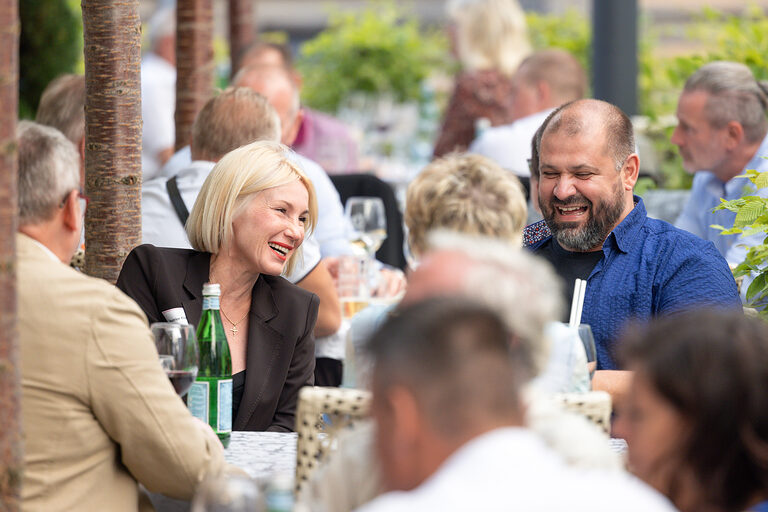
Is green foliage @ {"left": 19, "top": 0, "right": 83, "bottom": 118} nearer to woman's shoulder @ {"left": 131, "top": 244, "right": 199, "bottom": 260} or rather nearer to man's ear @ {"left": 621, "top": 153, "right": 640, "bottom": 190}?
woman's shoulder @ {"left": 131, "top": 244, "right": 199, "bottom": 260}

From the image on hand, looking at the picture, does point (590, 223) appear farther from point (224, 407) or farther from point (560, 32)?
point (560, 32)

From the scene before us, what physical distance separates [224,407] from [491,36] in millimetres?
5951

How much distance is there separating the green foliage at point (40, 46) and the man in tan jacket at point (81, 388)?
7.19 m

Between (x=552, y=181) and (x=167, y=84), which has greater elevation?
(x=167, y=84)

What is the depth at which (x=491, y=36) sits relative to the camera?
8.30 m

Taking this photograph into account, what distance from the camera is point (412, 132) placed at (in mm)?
9695

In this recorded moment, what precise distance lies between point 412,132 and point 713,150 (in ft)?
14.6

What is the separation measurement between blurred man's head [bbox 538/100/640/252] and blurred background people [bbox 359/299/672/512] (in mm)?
2125

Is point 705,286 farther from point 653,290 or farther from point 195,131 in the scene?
point 195,131

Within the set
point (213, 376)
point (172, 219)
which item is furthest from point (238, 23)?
point (213, 376)

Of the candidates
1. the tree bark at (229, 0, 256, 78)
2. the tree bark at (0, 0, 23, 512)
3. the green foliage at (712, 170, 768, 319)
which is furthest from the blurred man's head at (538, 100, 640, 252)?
the tree bark at (229, 0, 256, 78)

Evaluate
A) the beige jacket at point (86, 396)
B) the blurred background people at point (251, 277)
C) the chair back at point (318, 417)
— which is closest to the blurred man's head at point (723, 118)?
the blurred background people at point (251, 277)

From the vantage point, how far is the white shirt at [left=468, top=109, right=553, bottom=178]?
6727 mm

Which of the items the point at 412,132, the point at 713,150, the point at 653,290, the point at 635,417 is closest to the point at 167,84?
the point at 412,132
